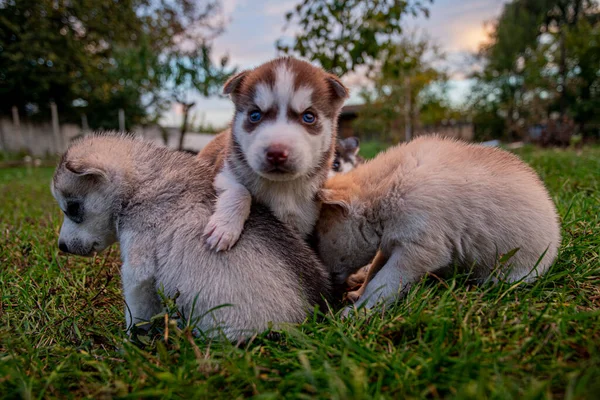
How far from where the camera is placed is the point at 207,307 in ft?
7.99

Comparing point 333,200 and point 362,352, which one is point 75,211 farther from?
point 362,352

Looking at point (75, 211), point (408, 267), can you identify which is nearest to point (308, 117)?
point (408, 267)

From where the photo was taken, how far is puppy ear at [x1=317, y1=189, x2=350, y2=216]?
2920 mm

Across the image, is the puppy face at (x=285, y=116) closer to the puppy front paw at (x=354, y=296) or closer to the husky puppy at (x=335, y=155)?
the husky puppy at (x=335, y=155)

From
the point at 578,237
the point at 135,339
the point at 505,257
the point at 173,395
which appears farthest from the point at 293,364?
the point at 578,237

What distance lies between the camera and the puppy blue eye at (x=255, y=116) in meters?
2.89

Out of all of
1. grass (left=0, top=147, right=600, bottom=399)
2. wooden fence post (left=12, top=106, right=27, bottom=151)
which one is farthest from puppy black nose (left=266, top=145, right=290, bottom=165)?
wooden fence post (left=12, top=106, right=27, bottom=151)

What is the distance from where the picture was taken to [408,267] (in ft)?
8.59

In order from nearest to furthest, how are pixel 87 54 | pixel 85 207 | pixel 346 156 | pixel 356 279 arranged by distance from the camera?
pixel 85 207, pixel 356 279, pixel 346 156, pixel 87 54

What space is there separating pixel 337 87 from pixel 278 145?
3.15 feet

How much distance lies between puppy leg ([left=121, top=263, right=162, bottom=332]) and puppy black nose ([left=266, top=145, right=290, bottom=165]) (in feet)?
3.48

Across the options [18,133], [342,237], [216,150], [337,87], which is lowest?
[18,133]

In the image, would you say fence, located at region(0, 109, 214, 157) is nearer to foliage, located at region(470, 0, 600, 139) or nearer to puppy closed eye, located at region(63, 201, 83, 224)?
puppy closed eye, located at region(63, 201, 83, 224)

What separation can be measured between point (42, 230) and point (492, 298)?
4.61m
